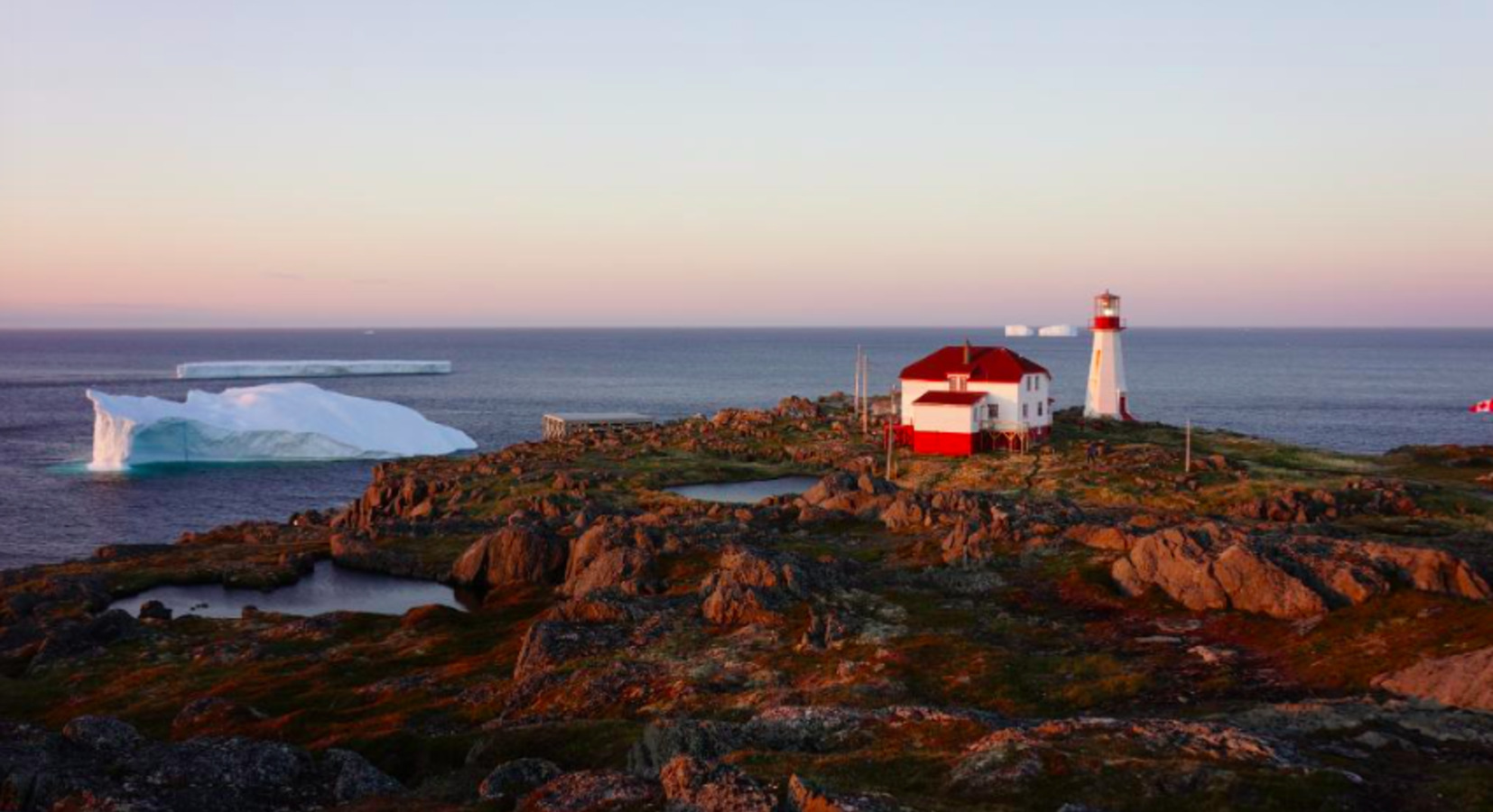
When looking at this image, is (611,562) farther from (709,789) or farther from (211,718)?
(709,789)

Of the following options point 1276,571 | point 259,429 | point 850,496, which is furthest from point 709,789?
point 259,429

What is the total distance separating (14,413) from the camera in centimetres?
15262

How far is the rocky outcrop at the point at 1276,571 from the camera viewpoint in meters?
34.7

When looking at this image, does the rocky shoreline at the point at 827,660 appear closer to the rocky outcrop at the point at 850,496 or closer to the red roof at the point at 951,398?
the rocky outcrop at the point at 850,496

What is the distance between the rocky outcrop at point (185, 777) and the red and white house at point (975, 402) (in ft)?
180

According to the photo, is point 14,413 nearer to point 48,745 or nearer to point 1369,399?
point 48,745

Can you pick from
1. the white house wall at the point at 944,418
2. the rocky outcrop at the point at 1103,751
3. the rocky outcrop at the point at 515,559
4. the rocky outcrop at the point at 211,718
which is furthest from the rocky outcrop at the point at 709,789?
the white house wall at the point at 944,418

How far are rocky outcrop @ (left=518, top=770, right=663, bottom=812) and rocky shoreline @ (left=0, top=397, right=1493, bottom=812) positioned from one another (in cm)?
6

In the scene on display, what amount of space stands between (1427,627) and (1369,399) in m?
155

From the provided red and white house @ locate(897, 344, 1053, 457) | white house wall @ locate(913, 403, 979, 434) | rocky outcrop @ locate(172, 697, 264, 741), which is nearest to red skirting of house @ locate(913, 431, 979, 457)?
red and white house @ locate(897, 344, 1053, 457)

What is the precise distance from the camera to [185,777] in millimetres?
25219

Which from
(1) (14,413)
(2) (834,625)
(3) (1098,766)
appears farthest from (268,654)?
(1) (14,413)

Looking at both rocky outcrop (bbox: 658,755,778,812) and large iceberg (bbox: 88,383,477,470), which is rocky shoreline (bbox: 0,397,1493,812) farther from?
large iceberg (bbox: 88,383,477,470)

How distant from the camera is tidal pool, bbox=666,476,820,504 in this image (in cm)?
6938
